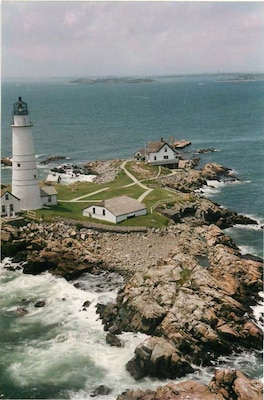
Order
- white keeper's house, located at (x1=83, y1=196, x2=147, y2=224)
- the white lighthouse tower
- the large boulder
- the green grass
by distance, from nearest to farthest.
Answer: the large boulder < the white lighthouse tower < white keeper's house, located at (x1=83, y1=196, x2=147, y2=224) < the green grass

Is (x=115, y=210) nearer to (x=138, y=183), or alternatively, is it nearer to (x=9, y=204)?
(x=9, y=204)

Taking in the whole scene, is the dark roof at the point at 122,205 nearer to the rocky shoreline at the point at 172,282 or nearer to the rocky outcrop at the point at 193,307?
the rocky shoreline at the point at 172,282

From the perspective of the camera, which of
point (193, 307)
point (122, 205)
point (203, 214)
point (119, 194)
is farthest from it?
point (119, 194)

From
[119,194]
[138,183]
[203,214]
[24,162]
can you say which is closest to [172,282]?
[203,214]

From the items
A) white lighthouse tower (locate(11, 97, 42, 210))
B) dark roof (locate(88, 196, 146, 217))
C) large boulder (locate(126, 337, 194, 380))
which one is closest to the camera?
large boulder (locate(126, 337, 194, 380))

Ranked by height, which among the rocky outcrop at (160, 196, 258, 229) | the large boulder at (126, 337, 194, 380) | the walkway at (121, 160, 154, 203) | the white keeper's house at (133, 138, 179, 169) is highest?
the white keeper's house at (133, 138, 179, 169)

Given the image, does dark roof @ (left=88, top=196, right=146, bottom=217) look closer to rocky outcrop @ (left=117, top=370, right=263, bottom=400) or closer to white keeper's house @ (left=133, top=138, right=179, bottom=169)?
rocky outcrop @ (left=117, top=370, right=263, bottom=400)

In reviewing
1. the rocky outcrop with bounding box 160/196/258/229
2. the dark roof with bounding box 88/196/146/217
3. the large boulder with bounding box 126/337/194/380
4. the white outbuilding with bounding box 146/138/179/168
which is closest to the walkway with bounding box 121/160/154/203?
the dark roof with bounding box 88/196/146/217
